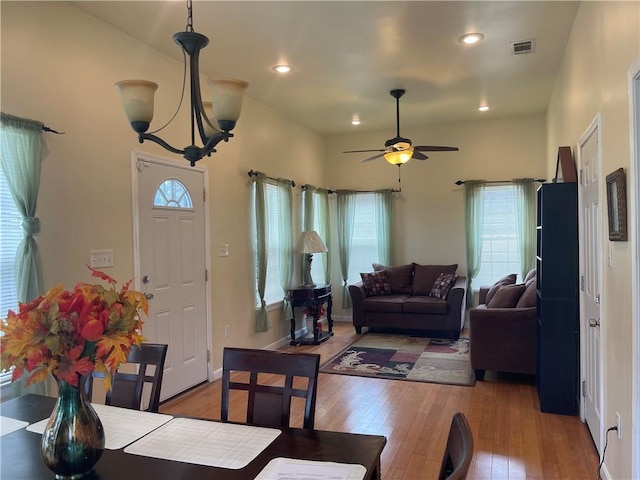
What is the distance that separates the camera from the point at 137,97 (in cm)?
199

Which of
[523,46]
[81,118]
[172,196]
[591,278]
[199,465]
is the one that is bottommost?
[199,465]

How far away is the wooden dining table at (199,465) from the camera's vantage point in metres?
1.33

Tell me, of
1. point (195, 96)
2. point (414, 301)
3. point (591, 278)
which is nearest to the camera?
point (195, 96)

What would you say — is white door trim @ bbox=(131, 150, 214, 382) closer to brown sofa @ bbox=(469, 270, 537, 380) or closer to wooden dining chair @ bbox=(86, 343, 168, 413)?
wooden dining chair @ bbox=(86, 343, 168, 413)

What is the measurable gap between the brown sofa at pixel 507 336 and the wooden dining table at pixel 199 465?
305 centimetres

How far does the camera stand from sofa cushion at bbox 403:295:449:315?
607 cm

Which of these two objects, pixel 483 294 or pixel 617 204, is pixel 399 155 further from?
pixel 617 204

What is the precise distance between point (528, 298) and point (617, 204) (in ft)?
7.40

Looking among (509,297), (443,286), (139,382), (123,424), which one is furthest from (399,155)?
(123,424)

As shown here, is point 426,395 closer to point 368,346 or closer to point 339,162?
point 368,346

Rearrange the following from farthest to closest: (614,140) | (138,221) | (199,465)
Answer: (138,221), (614,140), (199,465)

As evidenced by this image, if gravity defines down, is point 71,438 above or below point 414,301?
above

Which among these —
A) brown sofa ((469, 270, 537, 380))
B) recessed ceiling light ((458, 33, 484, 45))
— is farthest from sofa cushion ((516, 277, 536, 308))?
recessed ceiling light ((458, 33, 484, 45))

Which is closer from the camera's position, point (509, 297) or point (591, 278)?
point (591, 278)
